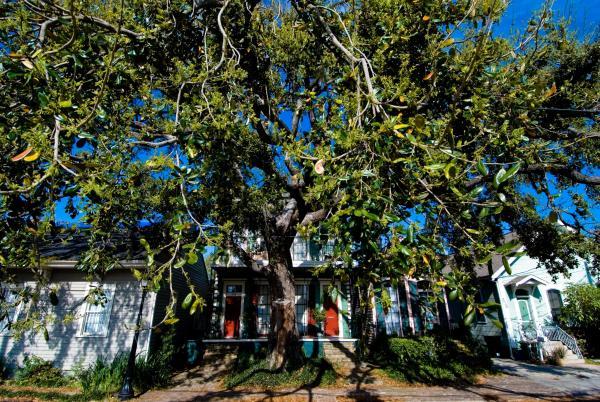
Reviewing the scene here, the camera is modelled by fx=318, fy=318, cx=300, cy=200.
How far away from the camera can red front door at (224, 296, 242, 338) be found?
1505cm

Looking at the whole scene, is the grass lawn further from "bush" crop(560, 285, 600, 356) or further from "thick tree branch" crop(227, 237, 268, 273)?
"bush" crop(560, 285, 600, 356)

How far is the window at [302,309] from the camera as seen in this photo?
14.8 meters

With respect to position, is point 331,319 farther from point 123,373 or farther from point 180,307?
point 123,373

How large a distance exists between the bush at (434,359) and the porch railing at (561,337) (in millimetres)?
5807

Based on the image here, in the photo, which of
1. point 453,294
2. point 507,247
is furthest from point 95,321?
point 507,247

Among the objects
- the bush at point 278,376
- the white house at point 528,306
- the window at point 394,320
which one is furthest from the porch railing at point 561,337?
the bush at point 278,376

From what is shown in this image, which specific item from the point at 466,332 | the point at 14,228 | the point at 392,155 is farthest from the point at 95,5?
the point at 466,332

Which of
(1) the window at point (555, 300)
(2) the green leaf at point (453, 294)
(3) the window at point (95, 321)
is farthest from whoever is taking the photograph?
(1) the window at point (555, 300)

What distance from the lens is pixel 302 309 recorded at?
15.2m

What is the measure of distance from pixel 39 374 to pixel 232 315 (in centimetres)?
729

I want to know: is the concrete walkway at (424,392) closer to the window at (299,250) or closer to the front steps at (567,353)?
the front steps at (567,353)

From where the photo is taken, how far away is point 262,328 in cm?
1512

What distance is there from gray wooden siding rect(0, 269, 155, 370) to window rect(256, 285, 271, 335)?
17.9 ft

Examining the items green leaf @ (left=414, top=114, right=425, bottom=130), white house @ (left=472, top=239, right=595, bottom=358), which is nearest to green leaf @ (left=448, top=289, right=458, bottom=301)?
green leaf @ (left=414, top=114, right=425, bottom=130)
